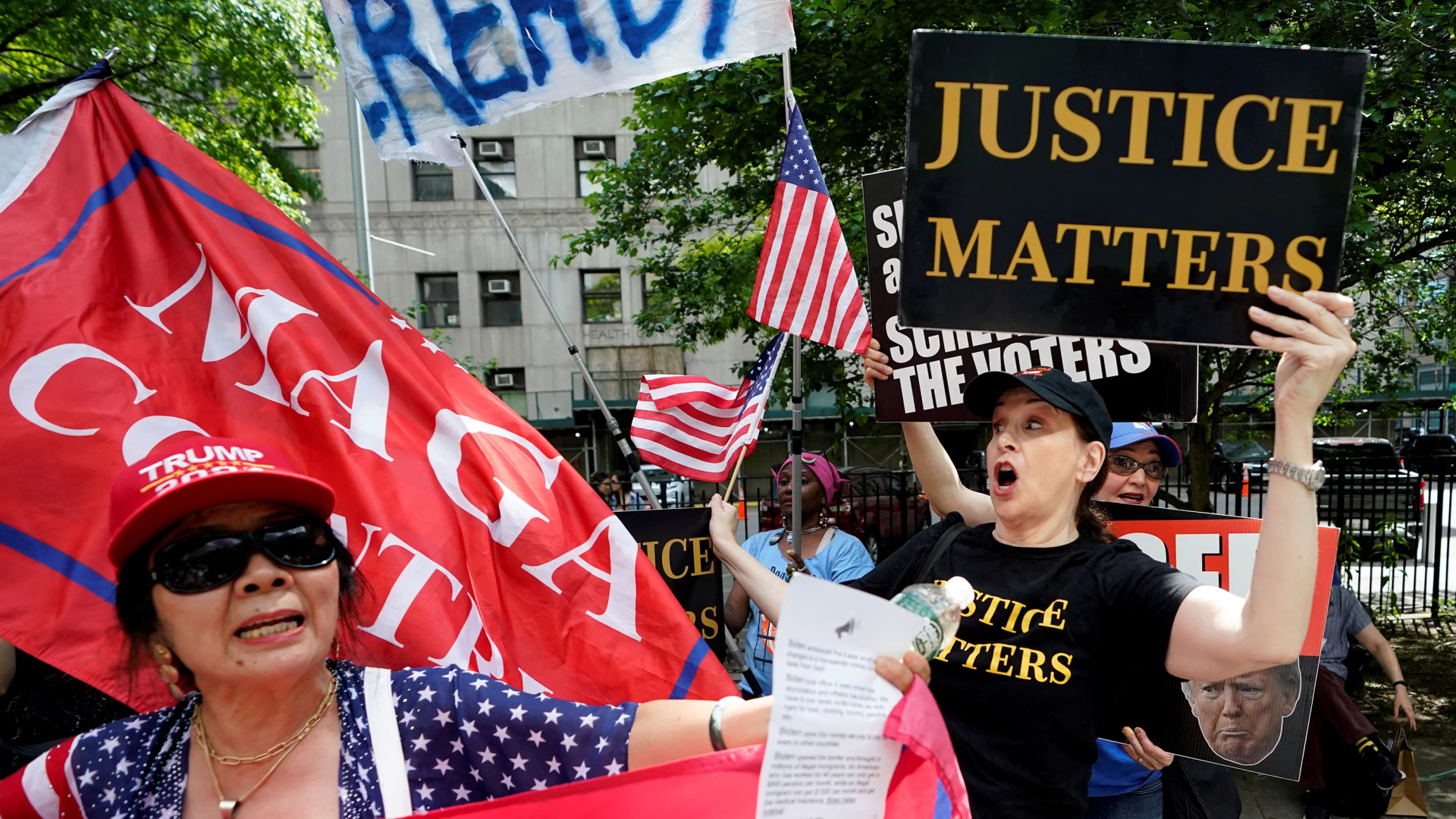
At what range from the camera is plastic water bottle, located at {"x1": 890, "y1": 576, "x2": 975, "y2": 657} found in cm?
148

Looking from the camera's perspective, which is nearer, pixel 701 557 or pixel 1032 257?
pixel 1032 257

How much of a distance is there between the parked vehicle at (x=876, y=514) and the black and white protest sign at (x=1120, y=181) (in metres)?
6.47

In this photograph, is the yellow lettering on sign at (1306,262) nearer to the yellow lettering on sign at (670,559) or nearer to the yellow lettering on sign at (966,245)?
the yellow lettering on sign at (966,245)

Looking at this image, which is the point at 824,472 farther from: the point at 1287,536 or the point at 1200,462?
the point at 1200,462

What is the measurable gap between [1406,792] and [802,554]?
2874 mm

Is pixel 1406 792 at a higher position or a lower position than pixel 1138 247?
lower

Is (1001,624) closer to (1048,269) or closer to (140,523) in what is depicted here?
(1048,269)

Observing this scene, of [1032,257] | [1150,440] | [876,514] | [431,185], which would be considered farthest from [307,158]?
[1032,257]

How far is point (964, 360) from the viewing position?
368 cm

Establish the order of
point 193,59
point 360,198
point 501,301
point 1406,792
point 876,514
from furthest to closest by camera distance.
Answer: point 501,301, point 360,198, point 193,59, point 876,514, point 1406,792

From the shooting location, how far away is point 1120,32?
5969 mm

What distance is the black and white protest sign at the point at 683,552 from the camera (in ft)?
14.1

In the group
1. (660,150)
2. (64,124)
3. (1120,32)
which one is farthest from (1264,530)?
(660,150)

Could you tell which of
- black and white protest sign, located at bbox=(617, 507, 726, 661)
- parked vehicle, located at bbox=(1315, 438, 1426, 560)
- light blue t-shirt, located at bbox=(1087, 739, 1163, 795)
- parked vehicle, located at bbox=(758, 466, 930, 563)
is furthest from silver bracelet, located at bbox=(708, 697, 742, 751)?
parked vehicle, located at bbox=(1315, 438, 1426, 560)
